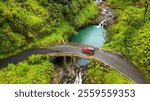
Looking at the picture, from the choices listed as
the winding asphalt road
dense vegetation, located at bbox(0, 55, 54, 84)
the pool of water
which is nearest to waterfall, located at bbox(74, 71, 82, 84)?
the winding asphalt road

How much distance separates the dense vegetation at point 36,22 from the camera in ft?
170

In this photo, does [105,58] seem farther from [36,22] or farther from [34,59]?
[36,22]

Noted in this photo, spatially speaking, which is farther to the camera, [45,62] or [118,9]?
[118,9]

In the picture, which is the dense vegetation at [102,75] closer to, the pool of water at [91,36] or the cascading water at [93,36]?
the cascading water at [93,36]

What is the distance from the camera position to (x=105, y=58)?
162 feet

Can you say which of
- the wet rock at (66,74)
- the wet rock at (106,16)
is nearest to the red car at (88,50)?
the wet rock at (66,74)

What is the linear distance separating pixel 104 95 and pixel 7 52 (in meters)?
32.5

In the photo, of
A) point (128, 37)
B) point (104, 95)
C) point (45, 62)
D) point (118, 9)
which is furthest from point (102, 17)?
point (104, 95)

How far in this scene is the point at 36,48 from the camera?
52656 mm

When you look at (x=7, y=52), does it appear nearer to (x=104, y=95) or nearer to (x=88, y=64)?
(x=88, y=64)

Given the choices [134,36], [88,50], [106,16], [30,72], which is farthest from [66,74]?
[106,16]

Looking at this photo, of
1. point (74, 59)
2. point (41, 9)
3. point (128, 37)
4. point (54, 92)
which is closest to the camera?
point (54, 92)

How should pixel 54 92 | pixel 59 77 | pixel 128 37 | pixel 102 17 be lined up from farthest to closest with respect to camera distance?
pixel 102 17 → pixel 128 37 → pixel 59 77 → pixel 54 92

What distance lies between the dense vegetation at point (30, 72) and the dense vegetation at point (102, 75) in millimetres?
6805
